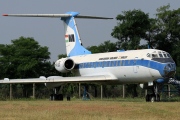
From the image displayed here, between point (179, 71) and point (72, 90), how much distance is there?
10.2 m

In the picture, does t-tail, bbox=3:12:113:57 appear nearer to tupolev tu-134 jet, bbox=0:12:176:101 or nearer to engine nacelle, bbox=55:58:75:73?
tupolev tu-134 jet, bbox=0:12:176:101

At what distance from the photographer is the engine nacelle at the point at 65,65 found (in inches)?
1506

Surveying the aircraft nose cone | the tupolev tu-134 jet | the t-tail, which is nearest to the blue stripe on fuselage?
the tupolev tu-134 jet

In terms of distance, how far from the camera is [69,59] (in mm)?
38875

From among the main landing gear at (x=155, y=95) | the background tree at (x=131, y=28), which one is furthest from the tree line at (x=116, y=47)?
the main landing gear at (x=155, y=95)

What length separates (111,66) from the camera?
35000mm

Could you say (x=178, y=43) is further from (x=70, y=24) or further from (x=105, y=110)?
(x=105, y=110)

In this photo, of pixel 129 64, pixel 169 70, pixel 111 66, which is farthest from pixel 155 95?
pixel 111 66

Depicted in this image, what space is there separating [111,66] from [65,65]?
4.72 m

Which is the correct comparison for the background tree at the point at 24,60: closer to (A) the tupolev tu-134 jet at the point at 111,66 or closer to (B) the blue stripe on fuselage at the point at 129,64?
(A) the tupolev tu-134 jet at the point at 111,66

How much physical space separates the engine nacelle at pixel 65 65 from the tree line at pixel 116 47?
39.4 ft

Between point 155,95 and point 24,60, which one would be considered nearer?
point 155,95

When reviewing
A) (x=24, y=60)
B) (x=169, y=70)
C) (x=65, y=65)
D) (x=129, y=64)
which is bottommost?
(x=169, y=70)

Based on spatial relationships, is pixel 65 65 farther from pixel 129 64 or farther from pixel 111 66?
pixel 129 64
